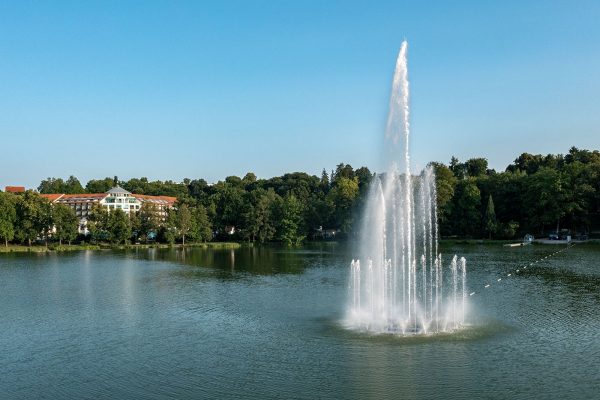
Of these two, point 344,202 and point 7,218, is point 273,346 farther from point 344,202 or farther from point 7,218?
point 344,202

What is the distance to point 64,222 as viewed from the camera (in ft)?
255

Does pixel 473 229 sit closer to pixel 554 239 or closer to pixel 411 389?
pixel 554 239

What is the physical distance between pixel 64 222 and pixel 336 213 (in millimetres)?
44880

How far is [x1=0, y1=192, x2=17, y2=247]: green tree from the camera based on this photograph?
73.1 meters

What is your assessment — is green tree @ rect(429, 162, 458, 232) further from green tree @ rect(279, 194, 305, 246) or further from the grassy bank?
the grassy bank

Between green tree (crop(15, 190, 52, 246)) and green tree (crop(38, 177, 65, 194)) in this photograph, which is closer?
green tree (crop(15, 190, 52, 246))

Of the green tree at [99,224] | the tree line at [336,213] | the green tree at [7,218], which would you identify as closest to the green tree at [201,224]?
the tree line at [336,213]

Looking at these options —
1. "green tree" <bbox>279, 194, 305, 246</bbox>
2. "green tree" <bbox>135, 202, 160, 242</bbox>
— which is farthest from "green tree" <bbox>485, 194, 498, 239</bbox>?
"green tree" <bbox>135, 202, 160, 242</bbox>

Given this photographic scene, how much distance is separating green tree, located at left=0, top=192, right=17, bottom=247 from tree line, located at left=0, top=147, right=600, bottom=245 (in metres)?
0.14

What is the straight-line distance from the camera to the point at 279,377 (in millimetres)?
16734

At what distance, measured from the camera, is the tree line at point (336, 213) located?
7775 centimetres

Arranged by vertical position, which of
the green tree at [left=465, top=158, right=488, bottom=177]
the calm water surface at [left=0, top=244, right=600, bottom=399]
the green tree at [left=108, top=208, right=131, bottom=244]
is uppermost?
the green tree at [left=465, top=158, right=488, bottom=177]

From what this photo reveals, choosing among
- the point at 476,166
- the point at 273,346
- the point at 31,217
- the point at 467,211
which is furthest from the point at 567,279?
the point at 476,166

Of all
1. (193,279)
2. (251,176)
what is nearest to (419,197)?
(193,279)
